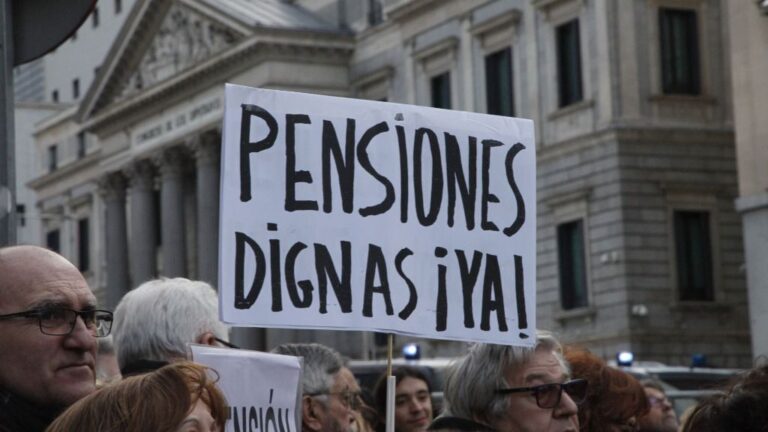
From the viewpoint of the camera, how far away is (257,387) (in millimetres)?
6137

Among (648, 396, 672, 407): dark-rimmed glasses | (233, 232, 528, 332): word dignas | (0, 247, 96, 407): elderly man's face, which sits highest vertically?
(233, 232, 528, 332): word dignas

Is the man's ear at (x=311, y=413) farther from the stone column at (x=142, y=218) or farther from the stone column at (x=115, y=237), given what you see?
the stone column at (x=115, y=237)

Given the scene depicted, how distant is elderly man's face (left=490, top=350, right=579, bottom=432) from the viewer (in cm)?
661

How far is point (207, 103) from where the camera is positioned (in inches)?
2275

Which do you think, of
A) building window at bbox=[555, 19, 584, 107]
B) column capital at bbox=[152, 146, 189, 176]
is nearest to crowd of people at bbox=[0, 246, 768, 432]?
building window at bbox=[555, 19, 584, 107]

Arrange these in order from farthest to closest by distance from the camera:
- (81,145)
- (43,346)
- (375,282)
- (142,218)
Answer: (81,145), (142,218), (375,282), (43,346)

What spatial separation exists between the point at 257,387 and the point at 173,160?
54.8 m

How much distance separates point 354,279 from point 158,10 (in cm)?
5510

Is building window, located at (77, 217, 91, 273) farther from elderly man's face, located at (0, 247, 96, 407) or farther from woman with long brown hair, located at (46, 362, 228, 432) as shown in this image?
woman with long brown hair, located at (46, 362, 228, 432)

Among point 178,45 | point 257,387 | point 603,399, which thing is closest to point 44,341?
point 257,387

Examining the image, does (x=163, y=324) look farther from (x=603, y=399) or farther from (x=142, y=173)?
(x=142, y=173)

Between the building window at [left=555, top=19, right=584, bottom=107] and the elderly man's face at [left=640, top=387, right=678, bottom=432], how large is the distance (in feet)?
106

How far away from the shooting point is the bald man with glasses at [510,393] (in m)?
6.61

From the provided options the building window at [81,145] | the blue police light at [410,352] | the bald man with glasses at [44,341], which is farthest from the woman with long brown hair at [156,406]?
the building window at [81,145]
